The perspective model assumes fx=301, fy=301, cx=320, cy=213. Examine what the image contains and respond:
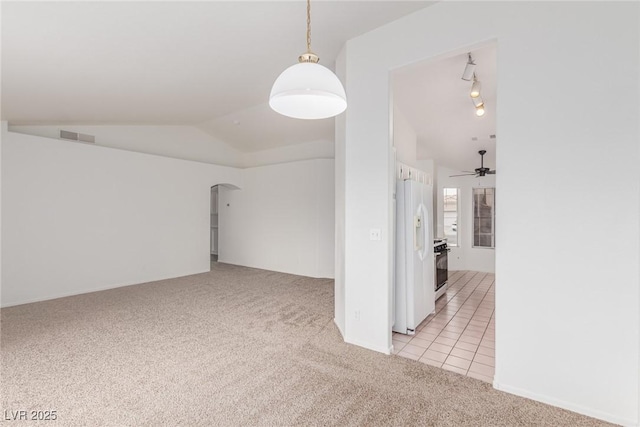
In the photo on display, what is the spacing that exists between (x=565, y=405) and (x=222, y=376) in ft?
8.65

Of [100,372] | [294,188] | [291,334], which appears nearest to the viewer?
[100,372]

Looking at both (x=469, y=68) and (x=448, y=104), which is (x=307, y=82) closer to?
(x=469, y=68)

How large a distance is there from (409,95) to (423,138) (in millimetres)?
1837

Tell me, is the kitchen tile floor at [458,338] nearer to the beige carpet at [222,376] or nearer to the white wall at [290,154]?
the beige carpet at [222,376]

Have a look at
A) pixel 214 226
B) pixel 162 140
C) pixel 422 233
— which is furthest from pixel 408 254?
pixel 214 226

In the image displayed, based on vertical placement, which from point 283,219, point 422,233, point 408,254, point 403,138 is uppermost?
point 403,138

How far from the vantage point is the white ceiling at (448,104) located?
3.48m

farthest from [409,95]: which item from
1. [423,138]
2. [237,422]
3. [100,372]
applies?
[100,372]

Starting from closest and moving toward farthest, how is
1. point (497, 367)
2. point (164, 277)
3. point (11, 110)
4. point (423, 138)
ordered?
point (497, 367) → point (11, 110) → point (423, 138) → point (164, 277)

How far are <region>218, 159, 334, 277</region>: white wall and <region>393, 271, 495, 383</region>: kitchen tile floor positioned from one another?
2898mm

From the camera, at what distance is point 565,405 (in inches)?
85.2

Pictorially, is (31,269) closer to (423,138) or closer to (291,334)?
(291,334)

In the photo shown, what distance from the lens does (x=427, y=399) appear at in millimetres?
2266

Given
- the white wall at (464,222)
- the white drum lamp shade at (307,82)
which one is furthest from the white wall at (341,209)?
the white wall at (464,222)
